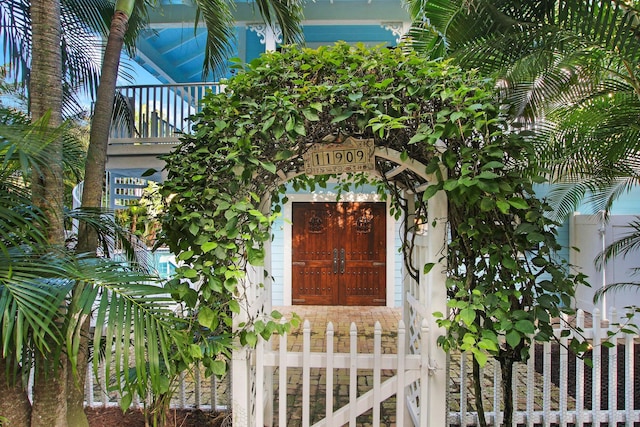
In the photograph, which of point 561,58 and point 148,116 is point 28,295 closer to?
point 561,58

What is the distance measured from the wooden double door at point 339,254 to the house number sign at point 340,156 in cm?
527

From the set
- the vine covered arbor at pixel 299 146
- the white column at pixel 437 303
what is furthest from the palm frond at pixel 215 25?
the white column at pixel 437 303

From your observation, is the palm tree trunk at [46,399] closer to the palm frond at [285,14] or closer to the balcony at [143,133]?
the palm frond at [285,14]

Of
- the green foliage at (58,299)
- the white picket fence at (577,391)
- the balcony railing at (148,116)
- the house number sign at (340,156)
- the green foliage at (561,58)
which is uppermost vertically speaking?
the balcony railing at (148,116)

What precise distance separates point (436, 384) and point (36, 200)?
2305mm

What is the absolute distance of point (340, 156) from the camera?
2.01m

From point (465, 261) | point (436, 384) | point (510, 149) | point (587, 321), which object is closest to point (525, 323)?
point (465, 261)

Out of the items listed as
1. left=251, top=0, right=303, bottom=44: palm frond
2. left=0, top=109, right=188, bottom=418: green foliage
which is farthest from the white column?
left=251, top=0, right=303, bottom=44: palm frond

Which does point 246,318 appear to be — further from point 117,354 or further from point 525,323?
point 525,323

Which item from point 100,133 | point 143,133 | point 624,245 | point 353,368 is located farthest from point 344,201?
point 100,133

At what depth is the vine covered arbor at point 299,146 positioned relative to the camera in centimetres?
175

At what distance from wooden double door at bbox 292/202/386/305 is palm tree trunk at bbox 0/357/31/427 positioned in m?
5.56

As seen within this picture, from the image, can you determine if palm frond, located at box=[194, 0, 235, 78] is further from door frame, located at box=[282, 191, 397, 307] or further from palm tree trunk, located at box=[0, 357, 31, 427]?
door frame, located at box=[282, 191, 397, 307]

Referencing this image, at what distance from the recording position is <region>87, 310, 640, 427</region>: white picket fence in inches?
87.8
